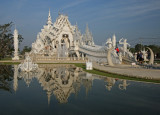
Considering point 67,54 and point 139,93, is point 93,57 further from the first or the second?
point 139,93

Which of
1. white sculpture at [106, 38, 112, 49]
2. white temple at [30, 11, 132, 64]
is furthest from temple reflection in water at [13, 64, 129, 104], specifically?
white temple at [30, 11, 132, 64]

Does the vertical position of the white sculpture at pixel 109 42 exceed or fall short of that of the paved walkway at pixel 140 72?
it exceeds it

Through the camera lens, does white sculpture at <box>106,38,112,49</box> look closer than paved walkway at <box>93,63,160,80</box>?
No

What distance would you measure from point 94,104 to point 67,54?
38.8 metres

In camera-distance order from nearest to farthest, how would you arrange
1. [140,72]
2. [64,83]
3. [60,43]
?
[64,83] → [140,72] → [60,43]

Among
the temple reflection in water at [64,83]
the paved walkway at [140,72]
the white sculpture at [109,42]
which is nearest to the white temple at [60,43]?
the white sculpture at [109,42]

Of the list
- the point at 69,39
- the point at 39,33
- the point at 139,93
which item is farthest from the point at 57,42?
the point at 139,93

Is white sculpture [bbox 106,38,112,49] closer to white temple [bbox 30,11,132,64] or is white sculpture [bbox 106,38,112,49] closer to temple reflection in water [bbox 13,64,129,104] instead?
white temple [bbox 30,11,132,64]

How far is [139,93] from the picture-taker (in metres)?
8.63

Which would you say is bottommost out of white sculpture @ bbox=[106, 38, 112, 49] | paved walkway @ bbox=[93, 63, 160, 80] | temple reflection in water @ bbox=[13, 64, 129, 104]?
temple reflection in water @ bbox=[13, 64, 129, 104]

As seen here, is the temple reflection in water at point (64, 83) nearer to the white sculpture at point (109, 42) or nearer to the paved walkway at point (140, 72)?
the paved walkway at point (140, 72)

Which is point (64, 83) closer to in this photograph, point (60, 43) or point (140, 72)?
point (140, 72)

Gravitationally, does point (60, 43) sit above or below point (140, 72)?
above

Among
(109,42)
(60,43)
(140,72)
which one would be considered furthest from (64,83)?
(60,43)
